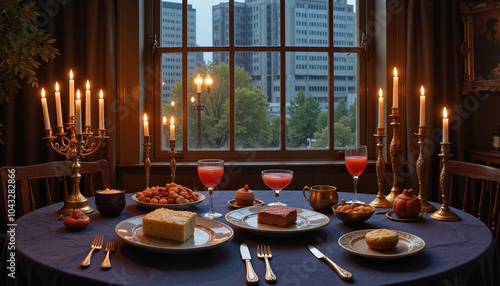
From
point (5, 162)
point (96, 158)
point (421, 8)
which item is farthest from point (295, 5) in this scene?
point (5, 162)

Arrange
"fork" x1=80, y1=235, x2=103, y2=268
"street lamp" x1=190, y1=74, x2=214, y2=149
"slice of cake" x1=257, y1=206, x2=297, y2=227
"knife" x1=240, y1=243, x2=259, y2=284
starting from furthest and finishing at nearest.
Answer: "street lamp" x1=190, y1=74, x2=214, y2=149
"slice of cake" x1=257, y1=206, x2=297, y2=227
"fork" x1=80, y1=235, x2=103, y2=268
"knife" x1=240, y1=243, x2=259, y2=284

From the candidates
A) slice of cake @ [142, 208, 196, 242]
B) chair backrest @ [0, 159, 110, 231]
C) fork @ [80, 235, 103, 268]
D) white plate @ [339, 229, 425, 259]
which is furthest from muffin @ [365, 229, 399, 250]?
chair backrest @ [0, 159, 110, 231]

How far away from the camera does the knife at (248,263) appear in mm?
908

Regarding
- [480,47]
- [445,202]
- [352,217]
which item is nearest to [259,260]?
[352,217]

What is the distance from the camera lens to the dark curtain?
2859mm

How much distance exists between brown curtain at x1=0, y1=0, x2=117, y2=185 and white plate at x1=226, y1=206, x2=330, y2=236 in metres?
1.64

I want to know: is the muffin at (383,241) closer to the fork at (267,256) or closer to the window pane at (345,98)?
the fork at (267,256)

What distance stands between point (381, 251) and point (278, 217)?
31 cm

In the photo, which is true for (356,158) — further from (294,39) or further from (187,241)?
(294,39)

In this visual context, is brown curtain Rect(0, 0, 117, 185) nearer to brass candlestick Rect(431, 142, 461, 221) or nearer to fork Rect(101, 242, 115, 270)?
fork Rect(101, 242, 115, 270)

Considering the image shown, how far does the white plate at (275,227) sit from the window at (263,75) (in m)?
1.72

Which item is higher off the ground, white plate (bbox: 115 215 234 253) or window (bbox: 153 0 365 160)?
window (bbox: 153 0 365 160)

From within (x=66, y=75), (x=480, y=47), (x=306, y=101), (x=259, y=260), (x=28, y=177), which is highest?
(x=480, y=47)

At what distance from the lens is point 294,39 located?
319cm
